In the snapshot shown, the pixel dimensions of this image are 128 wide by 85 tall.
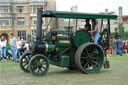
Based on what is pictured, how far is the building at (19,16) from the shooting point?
6038cm

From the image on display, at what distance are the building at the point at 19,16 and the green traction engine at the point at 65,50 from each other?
169 ft

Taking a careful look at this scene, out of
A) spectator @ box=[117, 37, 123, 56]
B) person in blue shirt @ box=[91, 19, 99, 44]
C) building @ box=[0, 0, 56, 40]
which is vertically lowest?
spectator @ box=[117, 37, 123, 56]

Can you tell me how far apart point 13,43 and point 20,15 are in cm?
4614

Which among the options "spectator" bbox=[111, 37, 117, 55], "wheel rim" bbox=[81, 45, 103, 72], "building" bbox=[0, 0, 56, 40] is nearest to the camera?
"wheel rim" bbox=[81, 45, 103, 72]

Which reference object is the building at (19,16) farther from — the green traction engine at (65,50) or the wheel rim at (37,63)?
the wheel rim at (37,63)

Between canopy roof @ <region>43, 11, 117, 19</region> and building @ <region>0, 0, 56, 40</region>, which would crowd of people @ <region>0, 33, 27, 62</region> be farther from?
building @ <region>0, 0, 56, 40</region>

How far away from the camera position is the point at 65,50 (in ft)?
30.7

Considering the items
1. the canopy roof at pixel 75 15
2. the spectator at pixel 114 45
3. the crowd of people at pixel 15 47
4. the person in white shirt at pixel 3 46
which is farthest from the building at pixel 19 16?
the canopy roof at pixel 75 15

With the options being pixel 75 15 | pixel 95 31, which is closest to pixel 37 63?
pixel 75 15

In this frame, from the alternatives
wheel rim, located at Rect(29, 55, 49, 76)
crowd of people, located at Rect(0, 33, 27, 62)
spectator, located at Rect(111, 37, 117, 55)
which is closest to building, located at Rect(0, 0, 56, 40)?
spectator, located at Rect(111, 37, 117, 55)

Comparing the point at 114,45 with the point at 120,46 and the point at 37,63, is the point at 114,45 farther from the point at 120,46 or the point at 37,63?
the point at 37,63

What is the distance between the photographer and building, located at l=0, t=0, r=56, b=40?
60375 mm

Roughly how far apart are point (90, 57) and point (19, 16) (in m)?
53.5

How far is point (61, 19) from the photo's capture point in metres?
9.41
